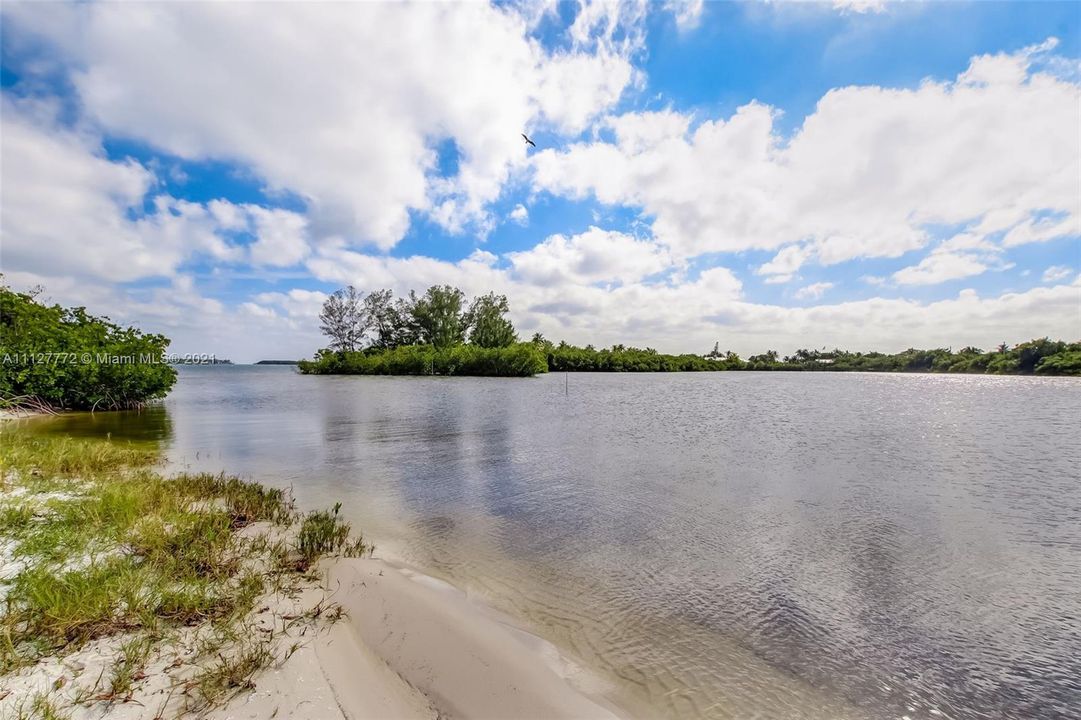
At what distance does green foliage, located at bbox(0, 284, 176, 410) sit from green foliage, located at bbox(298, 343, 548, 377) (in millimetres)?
47311

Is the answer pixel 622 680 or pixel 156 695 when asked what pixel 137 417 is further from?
pixel 622 680

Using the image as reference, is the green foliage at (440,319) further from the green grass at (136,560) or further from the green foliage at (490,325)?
the green grass at (136,560)

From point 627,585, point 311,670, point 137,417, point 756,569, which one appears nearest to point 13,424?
point 137,417

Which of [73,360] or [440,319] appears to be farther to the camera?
[440,319]

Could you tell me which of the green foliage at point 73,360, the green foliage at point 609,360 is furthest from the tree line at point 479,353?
the green foliage at point 73,360

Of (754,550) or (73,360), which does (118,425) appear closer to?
(73,360)

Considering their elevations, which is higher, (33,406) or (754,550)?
(33,406)

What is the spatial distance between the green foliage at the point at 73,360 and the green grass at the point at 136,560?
64.3 feet

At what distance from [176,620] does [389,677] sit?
72.1 inches

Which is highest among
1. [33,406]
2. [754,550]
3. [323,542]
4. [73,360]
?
[73,360]

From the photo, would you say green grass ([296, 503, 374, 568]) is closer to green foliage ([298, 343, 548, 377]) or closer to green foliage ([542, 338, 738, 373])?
green foliage ([298, 343, 548, 377])

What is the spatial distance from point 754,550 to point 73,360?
31.0m

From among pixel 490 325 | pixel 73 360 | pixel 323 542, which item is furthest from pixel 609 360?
pixel 323 542

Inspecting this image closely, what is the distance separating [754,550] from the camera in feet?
21.4
